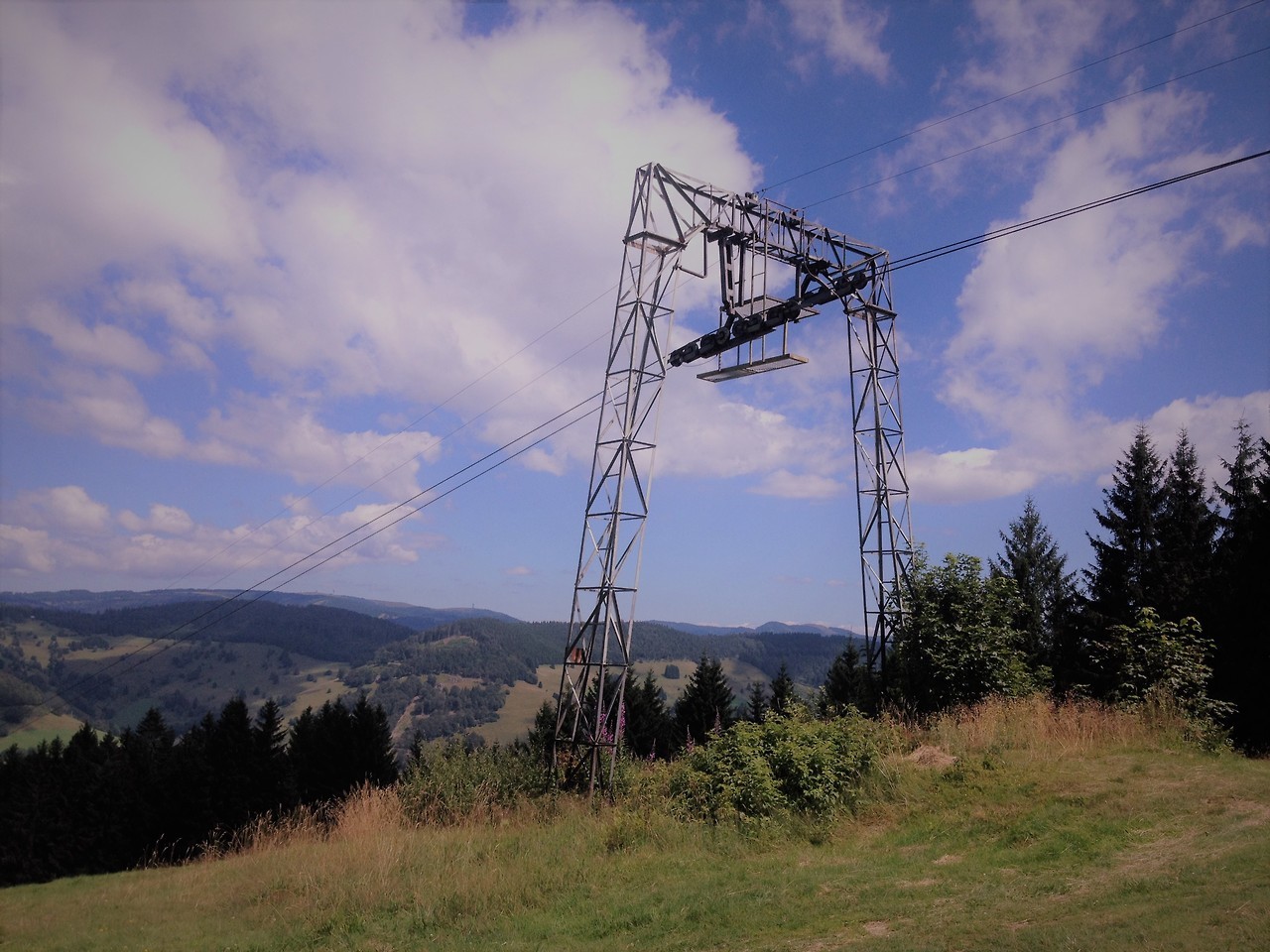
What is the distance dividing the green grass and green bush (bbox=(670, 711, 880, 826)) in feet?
1.12

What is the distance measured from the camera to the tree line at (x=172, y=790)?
42.3 metres

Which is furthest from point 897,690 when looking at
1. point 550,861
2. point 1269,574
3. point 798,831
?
point 1269,574

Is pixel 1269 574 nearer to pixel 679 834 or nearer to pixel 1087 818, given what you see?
pixel 1087 818

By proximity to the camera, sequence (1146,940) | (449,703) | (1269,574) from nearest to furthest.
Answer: (1146,940) → (1269,574) → (449,703)

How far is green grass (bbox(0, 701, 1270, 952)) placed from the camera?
632cm

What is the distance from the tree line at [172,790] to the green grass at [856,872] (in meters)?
34.3

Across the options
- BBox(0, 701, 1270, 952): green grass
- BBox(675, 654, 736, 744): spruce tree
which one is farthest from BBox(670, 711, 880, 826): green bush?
BBox(675, 654, 736, 744): spruce tree

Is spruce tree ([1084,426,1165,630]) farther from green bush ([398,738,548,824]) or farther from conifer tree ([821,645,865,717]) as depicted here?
green bush ([398,738,548,824])

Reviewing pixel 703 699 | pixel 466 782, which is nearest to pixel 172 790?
pixel 703 699

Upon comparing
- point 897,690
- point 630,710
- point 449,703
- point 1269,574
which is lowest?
point 449,703

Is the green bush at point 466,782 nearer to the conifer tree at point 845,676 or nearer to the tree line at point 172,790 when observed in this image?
the tree line at point 172,790

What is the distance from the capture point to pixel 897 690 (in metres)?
15.9

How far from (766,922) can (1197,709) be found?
9.49 meters

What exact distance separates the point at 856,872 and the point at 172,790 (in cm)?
4760
